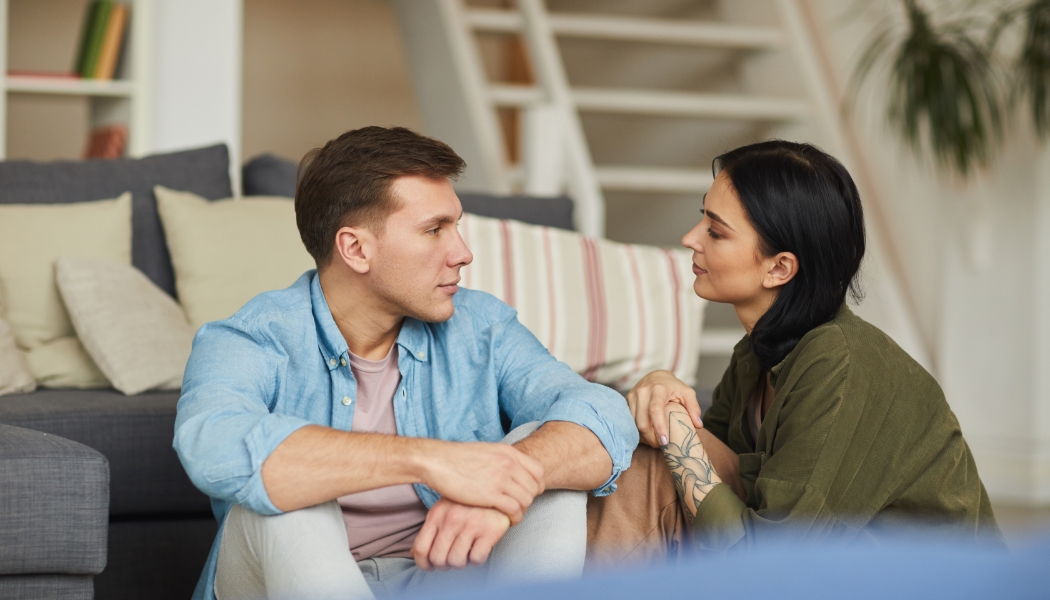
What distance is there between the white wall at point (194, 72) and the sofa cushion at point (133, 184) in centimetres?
81

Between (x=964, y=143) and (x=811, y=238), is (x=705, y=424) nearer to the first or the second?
(x=811, y=238)

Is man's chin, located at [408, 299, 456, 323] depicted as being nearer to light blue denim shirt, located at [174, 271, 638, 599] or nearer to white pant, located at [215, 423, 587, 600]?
light blue denim shirt, located at [174, 271, 638, 599]

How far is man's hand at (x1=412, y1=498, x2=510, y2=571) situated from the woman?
11.9 inches

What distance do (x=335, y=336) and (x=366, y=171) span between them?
0.76 ft

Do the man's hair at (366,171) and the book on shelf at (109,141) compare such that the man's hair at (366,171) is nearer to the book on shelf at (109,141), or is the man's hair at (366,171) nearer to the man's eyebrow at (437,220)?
the man's eyebrow at (437,220)

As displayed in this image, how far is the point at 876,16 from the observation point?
141 inches

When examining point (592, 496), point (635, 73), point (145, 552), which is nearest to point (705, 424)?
point (592, 496)

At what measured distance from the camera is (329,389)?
138cm

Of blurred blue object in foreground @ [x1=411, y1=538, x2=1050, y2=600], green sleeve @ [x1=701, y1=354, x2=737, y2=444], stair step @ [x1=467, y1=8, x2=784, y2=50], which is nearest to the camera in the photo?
blurred blue object in foreground @ [x1=411, y1=538, x2=1050, y2=600]

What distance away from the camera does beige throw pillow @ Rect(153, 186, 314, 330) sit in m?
2.13

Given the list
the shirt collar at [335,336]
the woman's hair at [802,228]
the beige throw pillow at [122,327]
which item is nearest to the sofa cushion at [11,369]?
the beige throw pillow at [122,327]

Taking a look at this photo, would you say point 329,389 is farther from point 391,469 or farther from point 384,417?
point 391,469

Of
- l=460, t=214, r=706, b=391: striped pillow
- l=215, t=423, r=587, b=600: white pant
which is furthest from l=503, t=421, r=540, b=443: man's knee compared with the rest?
l=460, t=214, r=706, b=391: striped pillow

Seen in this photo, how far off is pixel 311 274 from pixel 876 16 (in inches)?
110
